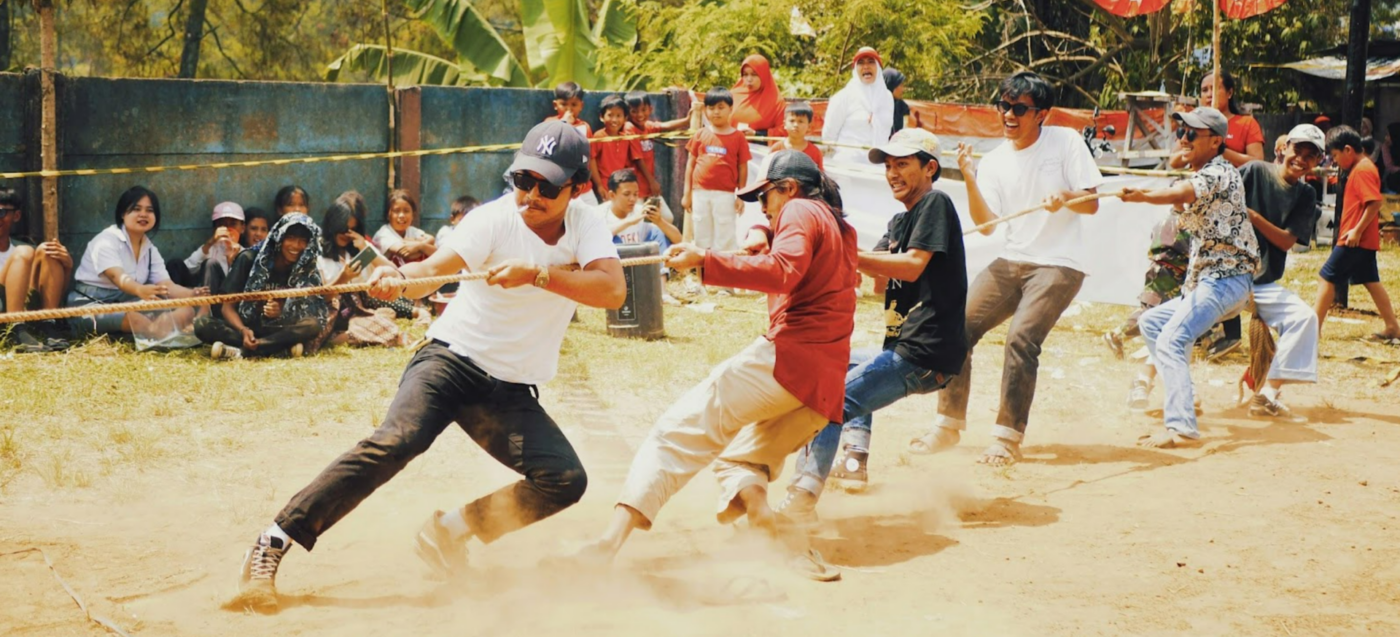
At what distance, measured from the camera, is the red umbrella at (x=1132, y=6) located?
1513cm

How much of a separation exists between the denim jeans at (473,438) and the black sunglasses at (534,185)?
67 cm

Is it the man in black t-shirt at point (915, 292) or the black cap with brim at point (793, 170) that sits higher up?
the black cap with brim at point (793, 170)

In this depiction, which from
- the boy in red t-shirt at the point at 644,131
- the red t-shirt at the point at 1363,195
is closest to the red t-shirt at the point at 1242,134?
the red t-shirt at the point at 1363,195

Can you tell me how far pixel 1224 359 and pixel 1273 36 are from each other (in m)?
14.6

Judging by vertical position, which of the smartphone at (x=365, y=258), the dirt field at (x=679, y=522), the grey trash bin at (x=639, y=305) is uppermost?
the smartphone at (x=365, y=258)

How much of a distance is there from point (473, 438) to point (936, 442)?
128 inches

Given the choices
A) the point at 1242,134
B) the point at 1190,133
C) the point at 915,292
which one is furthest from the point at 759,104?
the point at 915,292

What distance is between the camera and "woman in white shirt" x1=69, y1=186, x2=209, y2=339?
9.46 m

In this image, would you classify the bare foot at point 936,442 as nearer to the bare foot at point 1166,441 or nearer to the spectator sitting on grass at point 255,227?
the bare foot at point 1166,441

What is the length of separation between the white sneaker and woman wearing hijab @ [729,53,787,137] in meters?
6.04

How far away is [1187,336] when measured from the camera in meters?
7.65

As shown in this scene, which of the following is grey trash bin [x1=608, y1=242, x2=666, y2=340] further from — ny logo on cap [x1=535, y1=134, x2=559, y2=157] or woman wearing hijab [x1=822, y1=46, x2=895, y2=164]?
ny logo on cap [x1=535, y1=134, x2=559, y2=157]

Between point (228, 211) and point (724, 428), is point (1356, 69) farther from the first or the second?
point (228, 211)

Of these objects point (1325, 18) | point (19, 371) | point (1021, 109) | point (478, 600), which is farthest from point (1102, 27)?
point (478, 600)
